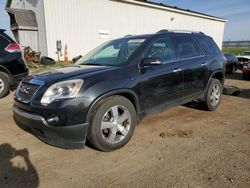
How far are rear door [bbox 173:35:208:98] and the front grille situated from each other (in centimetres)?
271

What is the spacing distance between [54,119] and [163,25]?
66.7 ft

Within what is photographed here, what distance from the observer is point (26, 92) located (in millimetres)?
3689

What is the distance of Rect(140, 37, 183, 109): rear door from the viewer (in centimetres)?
412

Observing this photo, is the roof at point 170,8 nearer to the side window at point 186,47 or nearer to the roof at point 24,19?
the roof at point 24,19

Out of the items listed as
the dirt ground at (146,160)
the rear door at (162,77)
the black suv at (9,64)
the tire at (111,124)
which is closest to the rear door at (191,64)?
the rear door at (162,77)

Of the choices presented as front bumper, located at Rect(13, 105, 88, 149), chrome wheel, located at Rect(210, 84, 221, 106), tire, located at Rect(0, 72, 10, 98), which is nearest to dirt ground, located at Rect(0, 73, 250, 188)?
front bumper, located at Rect(13, 105, 88, 149)

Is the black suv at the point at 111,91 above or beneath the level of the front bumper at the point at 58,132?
above

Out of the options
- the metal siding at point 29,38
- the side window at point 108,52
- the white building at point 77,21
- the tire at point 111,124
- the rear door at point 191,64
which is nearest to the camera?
the tire at point 111,124

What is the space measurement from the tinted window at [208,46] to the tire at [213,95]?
64cm

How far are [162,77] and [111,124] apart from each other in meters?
1.30

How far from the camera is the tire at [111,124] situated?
3.47 meters

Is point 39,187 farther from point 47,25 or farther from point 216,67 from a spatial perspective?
point 47,25

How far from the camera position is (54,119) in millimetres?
3271

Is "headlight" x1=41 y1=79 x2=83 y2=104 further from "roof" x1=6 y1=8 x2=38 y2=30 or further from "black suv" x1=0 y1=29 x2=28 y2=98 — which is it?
"roof" x1=6 y1=8 x2=38 y2=30
